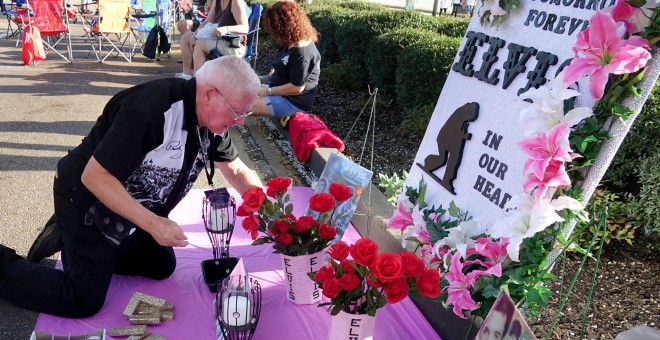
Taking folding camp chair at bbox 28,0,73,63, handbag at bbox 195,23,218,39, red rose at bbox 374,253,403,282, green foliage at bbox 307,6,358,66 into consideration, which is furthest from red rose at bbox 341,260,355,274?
folding camp chair at bbox 28,0,73,63

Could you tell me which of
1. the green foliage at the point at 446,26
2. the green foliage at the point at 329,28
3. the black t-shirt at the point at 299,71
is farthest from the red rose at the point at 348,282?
the green foliage at the point at 329,28

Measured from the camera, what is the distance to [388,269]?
1.84 metres

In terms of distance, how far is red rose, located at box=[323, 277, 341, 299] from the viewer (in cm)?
193

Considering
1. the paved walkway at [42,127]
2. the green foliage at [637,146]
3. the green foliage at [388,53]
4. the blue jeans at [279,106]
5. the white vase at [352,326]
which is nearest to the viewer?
the white vase at [352,326]

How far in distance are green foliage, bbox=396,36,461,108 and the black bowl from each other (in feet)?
10.2

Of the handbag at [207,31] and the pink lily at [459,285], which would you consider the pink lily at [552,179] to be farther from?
the handbag at [207,31]

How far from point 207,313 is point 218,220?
0.45 m

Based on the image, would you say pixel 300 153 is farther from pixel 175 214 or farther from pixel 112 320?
pixel 112 320

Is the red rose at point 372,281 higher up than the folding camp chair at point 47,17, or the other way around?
the red rose at point 372,281

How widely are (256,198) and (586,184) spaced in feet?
4.30

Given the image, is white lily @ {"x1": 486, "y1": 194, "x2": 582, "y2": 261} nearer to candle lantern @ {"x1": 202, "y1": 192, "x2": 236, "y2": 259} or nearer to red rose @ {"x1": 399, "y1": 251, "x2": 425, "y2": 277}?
red rose @ {"x1": 399, "y1": 251, "x2": 425, "y2": 277}

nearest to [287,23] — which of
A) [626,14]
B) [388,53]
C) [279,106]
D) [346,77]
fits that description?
[279,106]

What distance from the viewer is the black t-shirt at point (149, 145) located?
7.50 ft

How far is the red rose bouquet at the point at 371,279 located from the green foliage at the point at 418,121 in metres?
3.38
